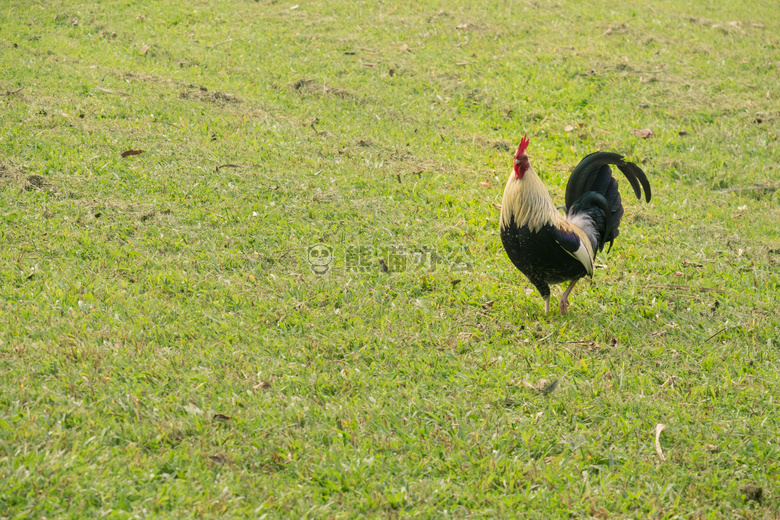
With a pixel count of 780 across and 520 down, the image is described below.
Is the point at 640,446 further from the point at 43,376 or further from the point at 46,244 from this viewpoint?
the point at 46,244

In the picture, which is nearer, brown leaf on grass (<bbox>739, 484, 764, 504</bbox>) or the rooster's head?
brown leaf on grass (<bbox>739, 484, 764, 504</bbox>)

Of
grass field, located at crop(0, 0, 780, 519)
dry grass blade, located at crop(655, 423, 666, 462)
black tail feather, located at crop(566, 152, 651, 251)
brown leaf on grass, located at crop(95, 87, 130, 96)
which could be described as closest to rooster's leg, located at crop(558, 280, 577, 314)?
grass field, located at crop(0, 0, 780, 519)

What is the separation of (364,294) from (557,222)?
1643 mm

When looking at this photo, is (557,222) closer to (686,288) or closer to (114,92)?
(686,288)

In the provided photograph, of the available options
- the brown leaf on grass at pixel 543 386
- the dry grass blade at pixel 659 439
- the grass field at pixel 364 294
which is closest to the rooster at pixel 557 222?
the grass field at pixel 364 294

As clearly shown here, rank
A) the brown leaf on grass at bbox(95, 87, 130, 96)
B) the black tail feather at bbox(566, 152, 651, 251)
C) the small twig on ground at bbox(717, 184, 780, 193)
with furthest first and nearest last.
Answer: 1. the brown leaf on grass at bbox(95, 87, 130, 96)
2. the small twig on ground at bbox(717, 184, 780, 193)
3. the black tail feather at bbox(566, 152, 651, 251)

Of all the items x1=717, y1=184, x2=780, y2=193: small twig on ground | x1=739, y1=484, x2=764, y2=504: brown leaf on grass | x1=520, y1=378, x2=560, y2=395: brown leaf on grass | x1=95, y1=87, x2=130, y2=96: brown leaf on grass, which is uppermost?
x1=95, y1=87, x2=130, y2=96: brown leaf on grass

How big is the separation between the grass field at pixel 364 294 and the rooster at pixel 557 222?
0.46 meters

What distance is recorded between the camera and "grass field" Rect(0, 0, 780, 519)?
344 centimetres

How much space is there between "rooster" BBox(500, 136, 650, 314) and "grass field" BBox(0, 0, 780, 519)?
46 centimetres

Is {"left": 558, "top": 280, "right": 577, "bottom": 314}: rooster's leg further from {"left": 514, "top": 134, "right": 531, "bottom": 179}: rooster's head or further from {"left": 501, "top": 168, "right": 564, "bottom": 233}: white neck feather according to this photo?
{"left": 514, "top": 134, "right": 531, "bottom": 179}: rooster's head

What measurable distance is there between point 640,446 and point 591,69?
7.97 m

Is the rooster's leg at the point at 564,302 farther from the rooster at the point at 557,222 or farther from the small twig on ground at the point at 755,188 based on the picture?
the small twig on ground at the point at 755,188

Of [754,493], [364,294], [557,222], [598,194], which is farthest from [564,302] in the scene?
[754,493]
